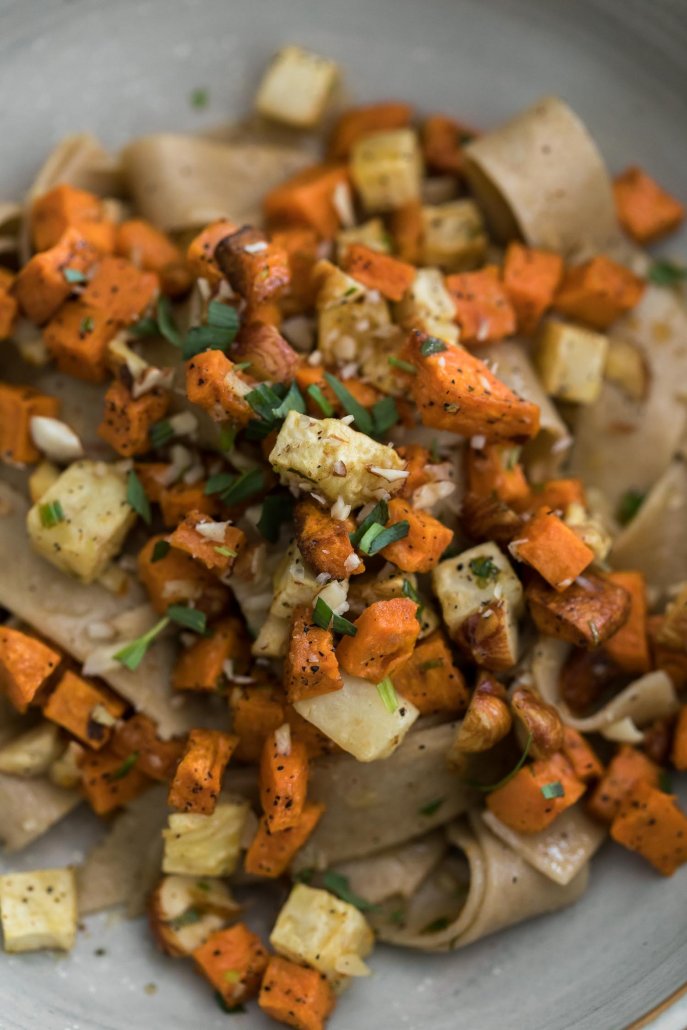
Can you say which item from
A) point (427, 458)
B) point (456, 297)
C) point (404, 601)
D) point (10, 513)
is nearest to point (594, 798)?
point (404, 601)

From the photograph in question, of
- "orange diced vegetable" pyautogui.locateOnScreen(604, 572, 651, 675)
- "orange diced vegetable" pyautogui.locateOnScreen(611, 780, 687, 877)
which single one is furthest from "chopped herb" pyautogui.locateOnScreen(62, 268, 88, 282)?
"orange diced vegetable" pyautogui.locateOnScreen(611, 780, 687, 877)

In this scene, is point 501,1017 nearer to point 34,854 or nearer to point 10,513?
point 34,854

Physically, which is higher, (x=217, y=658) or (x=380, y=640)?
(x=380, y=640)

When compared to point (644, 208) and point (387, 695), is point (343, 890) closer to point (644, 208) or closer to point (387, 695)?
point (387, 695)

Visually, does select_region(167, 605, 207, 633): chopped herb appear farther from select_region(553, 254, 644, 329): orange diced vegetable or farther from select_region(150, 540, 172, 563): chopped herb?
select_region(553, 254, 644, 329): orange diced vegetable

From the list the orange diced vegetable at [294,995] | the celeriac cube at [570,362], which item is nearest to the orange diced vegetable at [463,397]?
the celeriac cube at [570,362]

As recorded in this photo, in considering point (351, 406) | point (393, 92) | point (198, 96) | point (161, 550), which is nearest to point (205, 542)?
point (161, 550)
